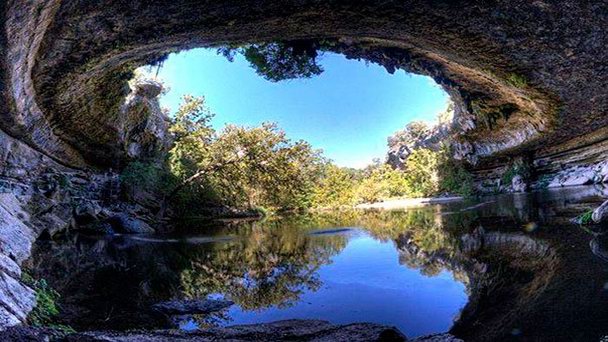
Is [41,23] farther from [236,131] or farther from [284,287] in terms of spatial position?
[236,131]

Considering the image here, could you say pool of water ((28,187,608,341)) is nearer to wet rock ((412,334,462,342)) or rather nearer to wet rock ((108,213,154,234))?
wet rock ((412,334,462,342))

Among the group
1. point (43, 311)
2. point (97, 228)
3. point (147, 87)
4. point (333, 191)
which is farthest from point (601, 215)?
point (333, 191)

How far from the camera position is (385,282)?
609cm

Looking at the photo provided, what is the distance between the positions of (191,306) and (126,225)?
43.3 feet

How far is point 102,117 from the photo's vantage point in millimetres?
14867

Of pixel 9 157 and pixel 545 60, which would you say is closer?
pixel 545 60

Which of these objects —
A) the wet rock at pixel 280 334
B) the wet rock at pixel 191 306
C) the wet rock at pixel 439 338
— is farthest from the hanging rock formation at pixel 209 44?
the wet rock at pixel 439 338

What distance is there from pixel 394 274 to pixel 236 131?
65.9 ft

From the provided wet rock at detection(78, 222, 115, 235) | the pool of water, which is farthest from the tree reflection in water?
wet rock at detection(78, 222, 115, 235)

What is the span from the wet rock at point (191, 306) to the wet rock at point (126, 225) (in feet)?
41.1

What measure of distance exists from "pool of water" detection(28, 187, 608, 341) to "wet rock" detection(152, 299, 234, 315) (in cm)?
15

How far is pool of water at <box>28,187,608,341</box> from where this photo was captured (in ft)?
13.1

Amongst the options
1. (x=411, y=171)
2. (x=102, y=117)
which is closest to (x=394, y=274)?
(x=102, y=117)

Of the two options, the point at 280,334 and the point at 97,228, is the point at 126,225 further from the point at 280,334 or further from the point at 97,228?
the point at 280,334
